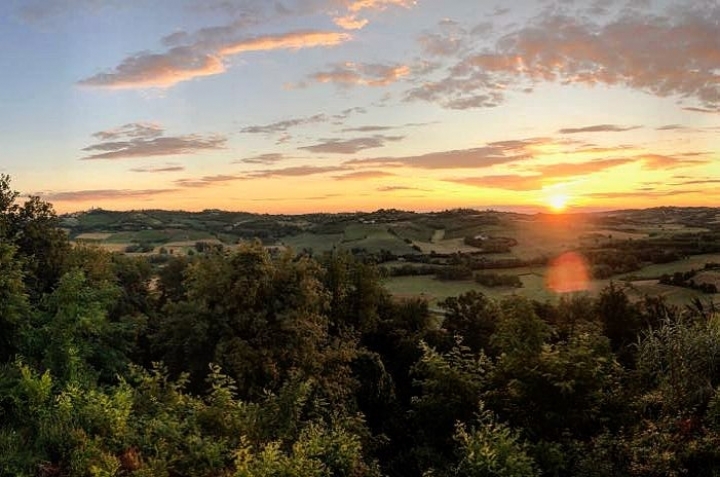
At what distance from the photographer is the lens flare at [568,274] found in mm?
62134

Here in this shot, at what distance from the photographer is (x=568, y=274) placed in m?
68.7

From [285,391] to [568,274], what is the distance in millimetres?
55745

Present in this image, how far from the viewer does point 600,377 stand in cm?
2103

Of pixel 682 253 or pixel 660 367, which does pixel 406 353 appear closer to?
pixel 660 367

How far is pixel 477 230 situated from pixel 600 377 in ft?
286

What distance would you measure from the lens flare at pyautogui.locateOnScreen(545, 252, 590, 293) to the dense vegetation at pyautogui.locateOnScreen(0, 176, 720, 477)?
2496 centimetres

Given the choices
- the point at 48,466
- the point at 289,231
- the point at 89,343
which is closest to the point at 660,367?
the point at 48,466

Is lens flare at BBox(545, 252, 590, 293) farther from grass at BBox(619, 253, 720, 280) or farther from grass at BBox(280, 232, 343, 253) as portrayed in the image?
grass at BBox(280, 232, 343, 253)

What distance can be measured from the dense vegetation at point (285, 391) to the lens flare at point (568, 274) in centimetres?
2496

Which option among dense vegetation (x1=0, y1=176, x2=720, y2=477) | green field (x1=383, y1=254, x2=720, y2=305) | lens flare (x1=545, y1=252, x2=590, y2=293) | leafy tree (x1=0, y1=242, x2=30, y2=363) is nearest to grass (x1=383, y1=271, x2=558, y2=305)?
green field (x1=383, y1=254, x2=720, y2=305)

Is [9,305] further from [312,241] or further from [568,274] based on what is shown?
[312,241]

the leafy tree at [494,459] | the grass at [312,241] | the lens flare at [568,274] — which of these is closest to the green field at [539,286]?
the lens flare at [568,274]

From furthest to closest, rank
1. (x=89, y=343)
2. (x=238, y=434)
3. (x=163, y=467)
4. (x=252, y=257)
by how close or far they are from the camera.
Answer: (x=252, y=257)
(x=89, y=343)
(x=238, y=434)
(x=163, y=467)

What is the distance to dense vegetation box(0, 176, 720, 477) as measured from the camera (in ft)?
51.6
